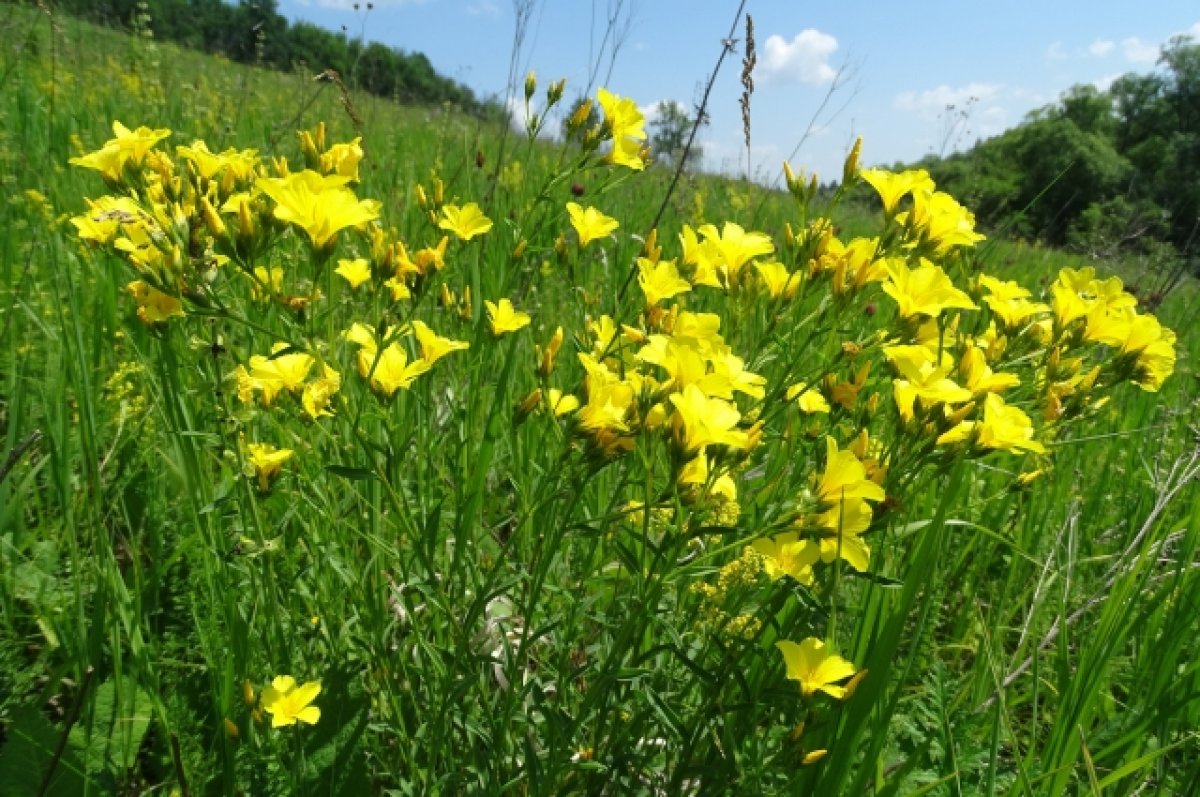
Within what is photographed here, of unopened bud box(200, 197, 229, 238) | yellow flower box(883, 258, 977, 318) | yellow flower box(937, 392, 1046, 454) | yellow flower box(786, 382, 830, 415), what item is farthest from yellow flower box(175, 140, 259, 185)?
yellow flower box(937, 392, 1046, 454)

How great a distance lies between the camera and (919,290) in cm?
139

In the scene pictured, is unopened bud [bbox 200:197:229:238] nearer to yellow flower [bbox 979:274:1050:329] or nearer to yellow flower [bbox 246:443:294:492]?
yellow flower [bbox 246:443:294:492]

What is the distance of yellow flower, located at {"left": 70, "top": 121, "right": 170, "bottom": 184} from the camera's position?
145 cm

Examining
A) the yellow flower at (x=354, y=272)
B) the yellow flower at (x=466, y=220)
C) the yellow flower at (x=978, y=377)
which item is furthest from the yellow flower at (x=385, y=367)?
the yellow flower at (x=978, y=377)

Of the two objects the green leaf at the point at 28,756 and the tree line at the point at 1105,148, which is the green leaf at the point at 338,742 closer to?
the green leaf at the point at 28,756

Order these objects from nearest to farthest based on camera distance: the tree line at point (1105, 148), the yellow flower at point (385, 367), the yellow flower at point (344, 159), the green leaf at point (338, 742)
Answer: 1. the yellow flower at point (385, 367)
2. the green leaf at point (338, 742)
3. the yellow flower at point (344, 159)
4. the tree line at point (1105, 148)

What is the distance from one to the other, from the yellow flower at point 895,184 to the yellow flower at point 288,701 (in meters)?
1.41

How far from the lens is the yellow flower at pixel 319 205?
1249 mm

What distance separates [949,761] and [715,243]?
1.10 m

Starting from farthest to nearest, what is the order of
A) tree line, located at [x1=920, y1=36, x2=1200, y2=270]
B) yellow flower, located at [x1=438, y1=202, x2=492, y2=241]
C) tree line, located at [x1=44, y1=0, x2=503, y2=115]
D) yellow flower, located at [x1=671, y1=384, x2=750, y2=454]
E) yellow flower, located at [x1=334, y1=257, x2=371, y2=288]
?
1. tree line, located at [x1=920, y1=36, x2=1200, y2=270]
2. tree line, located at [x1=44, y1=0, x2=503, y2=115]
3. yellow flower, located at [x1=438, y1=202, x2=492, y2=241]
4. yellow flower, located at [x1=334, y1=257, x2=371, y2=288]
5. yellow flower, located at [x1=671, y1=384, x2=750, y2=454]

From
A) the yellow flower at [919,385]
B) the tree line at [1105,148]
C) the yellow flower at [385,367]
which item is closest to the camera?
the yellow flower at [919,385]

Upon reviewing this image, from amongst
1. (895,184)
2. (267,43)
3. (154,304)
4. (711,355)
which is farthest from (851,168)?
(267,43)

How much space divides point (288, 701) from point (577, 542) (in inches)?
32.4

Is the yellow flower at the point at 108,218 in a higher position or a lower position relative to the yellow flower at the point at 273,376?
higher
